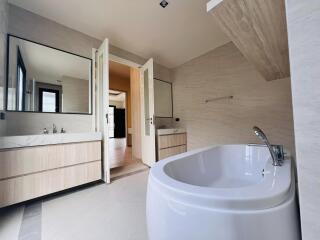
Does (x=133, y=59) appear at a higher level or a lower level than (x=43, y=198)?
higher

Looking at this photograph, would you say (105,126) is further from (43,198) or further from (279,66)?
(279,66)

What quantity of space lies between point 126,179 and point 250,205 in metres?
2.07

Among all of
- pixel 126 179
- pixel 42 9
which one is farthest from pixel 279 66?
pixel 42 9

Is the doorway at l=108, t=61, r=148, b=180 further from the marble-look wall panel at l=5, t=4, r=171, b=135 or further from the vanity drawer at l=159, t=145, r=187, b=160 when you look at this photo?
the marble-look wall panel at l=5, t=4, r=171, b=135

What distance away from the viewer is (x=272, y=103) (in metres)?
2.26

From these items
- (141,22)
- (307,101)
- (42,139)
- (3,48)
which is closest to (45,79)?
(3,48)

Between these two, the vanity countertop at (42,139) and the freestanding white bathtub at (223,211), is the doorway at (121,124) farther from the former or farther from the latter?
the freestanding white bathtub at (223,211)

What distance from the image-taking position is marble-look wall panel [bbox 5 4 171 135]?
Answer: 180cm

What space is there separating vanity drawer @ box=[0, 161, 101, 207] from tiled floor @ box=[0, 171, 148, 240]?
0.15 m

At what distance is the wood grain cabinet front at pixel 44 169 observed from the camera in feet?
4.72

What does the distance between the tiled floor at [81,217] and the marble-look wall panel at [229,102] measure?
1.83 metres

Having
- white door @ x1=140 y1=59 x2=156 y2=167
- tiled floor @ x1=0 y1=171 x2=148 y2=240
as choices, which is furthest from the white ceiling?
tiled floor @ x1=0 y1=171 x2=148 y2=240

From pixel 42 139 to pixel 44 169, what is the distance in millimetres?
335

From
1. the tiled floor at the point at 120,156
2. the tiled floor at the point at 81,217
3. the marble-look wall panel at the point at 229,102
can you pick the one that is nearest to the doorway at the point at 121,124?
the tiled floor at the point at 120,156
